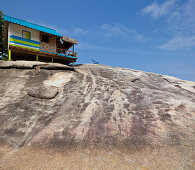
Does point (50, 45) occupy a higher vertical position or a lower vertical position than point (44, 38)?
lower

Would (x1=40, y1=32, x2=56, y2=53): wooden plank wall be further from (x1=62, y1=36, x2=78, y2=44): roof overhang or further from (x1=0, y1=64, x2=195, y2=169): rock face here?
(x1=0, y1=64, x2=195, y2=169): rock face

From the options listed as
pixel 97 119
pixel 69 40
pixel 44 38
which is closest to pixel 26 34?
pixel 44 38

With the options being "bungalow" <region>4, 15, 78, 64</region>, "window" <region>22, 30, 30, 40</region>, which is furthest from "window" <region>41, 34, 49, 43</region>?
"window" <region>22, 30, 30, 40</region>

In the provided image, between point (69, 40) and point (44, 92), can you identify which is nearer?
point (44, 92)

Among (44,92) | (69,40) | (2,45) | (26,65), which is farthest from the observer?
(2,45)

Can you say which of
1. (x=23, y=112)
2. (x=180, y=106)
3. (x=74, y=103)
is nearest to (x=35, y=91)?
(x=23, y=112)

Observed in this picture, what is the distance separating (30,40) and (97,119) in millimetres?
13869

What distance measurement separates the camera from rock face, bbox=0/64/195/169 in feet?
13.4

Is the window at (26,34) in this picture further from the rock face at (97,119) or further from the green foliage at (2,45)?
the green foliage at (2,45)

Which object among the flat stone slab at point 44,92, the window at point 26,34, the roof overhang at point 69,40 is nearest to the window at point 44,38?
the window at point 26,34

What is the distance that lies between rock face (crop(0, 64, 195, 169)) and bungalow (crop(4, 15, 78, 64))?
741cm

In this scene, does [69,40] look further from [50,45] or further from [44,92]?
[44,92]

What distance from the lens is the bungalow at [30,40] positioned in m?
13.5

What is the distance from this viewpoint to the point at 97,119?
17.1 feet
